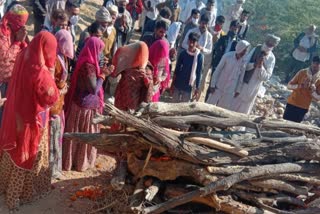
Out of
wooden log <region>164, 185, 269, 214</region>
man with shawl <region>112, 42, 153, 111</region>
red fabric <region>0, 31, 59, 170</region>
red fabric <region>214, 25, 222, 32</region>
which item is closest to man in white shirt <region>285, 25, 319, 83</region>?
red fabric <region>214, 25, 222, 32</region>

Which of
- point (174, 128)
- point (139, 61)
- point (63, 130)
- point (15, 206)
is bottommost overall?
point (15, 206)

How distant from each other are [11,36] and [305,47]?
1041 centimetres

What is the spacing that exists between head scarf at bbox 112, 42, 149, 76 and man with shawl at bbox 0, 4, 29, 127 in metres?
1.34

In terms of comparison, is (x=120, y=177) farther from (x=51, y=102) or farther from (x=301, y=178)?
(x=301, y=178)

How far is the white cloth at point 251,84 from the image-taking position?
7719mm

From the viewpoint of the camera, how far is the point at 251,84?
787 cm

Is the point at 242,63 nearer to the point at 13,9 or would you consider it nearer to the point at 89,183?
the point at 89,183

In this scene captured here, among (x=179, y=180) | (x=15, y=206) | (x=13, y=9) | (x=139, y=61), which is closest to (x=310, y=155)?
(x=179, y=180)

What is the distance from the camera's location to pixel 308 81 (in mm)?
8180

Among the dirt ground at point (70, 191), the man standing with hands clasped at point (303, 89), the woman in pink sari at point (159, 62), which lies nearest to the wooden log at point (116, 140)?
the dirt ground at point (70, 191)

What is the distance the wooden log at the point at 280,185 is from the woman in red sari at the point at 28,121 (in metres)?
2.44

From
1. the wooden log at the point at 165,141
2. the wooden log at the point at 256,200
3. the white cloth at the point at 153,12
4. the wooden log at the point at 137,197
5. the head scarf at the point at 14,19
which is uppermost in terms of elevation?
the white cloth at the point at 153,12

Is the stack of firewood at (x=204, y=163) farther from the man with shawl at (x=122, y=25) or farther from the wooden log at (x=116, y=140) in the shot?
the man with shawl at (x=122, y=25)

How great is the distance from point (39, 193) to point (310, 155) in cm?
331
